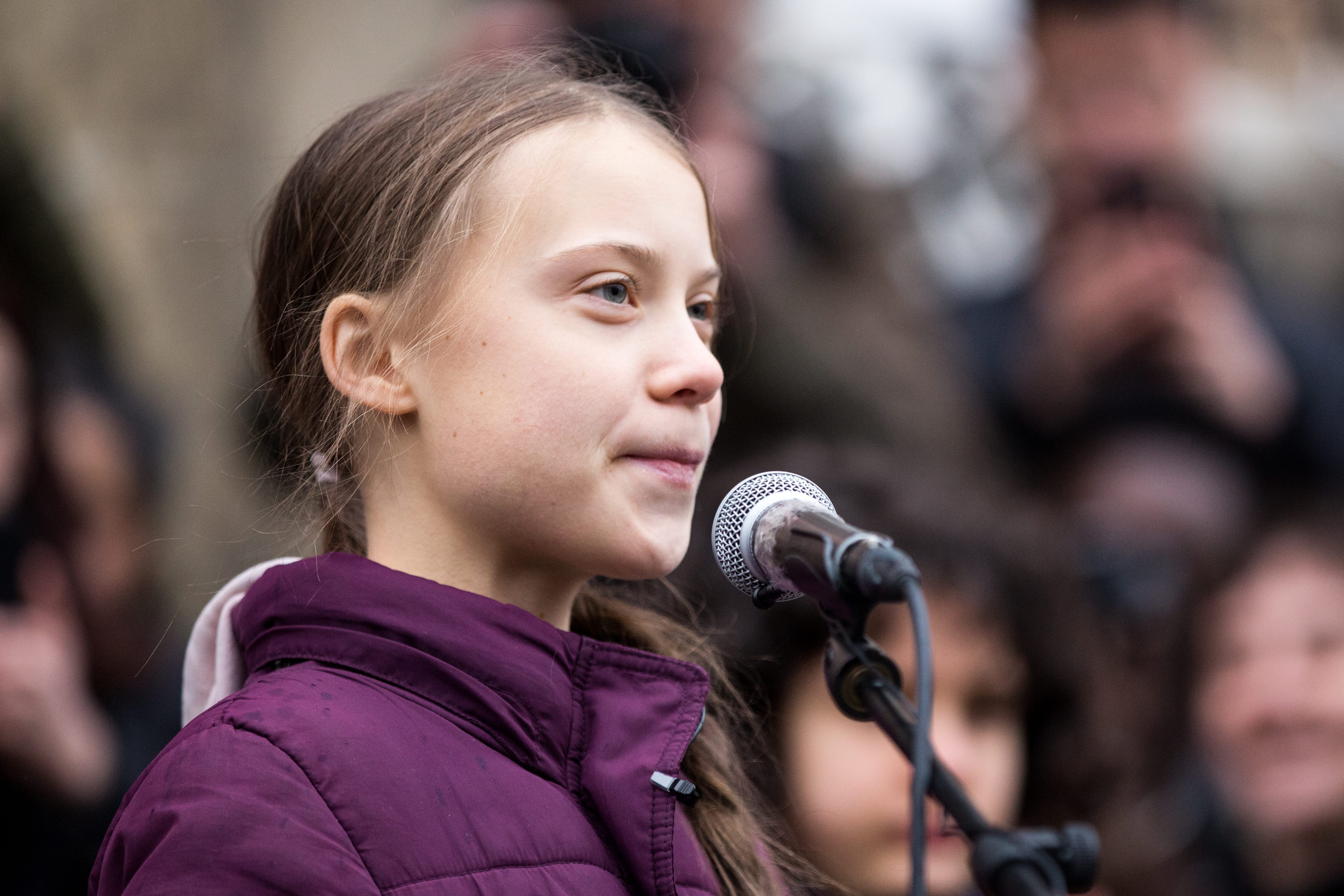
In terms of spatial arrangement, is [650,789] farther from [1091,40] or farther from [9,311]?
[1091,40]

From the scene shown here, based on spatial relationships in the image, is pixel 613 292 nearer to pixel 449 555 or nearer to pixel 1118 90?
pixel 449 555

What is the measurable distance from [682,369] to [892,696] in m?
0.43

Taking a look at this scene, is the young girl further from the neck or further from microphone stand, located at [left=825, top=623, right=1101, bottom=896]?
microphone stand, located at [left=825, top=623, right=1101, bottom=896]

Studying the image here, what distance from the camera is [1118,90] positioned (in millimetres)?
3361

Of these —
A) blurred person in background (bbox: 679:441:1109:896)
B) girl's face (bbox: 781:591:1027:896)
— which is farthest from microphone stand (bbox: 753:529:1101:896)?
girl's face (bbox: 781:591:1027:896)

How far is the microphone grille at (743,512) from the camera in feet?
4.18

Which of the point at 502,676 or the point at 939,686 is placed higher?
the point at 502,676

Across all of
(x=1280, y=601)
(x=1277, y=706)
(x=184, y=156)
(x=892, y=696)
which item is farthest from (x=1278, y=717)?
(x=184, y=156)

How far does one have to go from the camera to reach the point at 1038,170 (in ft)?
12.3

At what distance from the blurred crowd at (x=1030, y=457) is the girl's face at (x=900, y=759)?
0.02 m

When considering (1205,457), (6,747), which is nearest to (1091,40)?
(1205,457)

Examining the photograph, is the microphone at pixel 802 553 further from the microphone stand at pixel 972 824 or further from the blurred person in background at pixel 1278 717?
the blurred person in background at pixel 1278 717

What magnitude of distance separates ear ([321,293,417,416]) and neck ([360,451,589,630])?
3.2 inches

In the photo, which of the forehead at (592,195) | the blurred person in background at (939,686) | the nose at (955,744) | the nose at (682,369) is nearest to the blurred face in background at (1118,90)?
the blurred person in background at (939,686)
